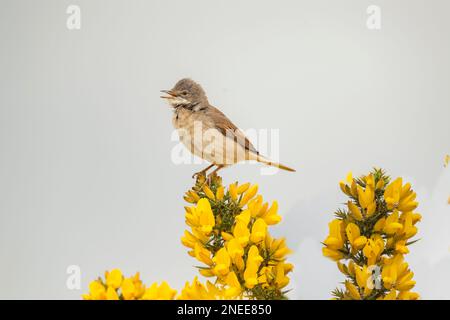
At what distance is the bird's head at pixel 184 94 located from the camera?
4.85ft

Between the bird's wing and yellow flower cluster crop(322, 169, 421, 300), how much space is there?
1.87ft

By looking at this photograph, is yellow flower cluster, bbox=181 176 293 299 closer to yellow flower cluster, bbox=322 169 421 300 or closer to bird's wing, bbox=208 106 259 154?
yellow flower cluster, bbox=322 169 421 300

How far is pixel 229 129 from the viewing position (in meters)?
1.49

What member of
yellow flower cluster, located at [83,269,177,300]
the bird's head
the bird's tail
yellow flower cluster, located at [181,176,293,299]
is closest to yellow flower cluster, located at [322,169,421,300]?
yellow flower cluster, located at [181,176,293,299]

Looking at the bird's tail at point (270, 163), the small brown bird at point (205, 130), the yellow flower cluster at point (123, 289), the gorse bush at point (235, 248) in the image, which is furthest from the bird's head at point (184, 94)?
the yellow flower cluster at point (123, 289)

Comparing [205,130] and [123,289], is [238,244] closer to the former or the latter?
[123,289]

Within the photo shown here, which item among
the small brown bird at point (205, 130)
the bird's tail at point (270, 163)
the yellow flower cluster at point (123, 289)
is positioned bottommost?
the yellow flower cluster at point (123, 289)

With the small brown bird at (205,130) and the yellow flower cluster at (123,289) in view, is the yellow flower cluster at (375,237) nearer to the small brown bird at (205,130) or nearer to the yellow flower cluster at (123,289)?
the yellow flower cluster at (123,289)

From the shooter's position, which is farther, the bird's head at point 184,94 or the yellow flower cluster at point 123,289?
the bird's head at point 184,94

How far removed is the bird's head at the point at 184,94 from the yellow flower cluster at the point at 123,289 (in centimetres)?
81

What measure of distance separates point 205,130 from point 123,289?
78 cm

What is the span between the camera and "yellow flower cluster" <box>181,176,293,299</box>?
0.81 m
